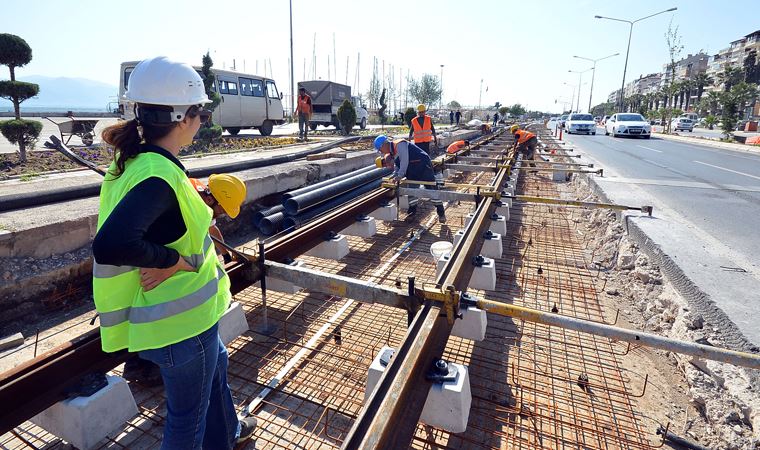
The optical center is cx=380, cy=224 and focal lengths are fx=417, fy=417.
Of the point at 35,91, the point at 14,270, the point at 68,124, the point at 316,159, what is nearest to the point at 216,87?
the point at 68,124

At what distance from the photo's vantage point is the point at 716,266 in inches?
146

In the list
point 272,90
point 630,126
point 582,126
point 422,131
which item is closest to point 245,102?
point 272,90

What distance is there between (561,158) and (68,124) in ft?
45.6

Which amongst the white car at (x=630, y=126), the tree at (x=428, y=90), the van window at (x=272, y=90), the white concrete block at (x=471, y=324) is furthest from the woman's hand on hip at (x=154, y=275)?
the tree at (x=428, y=90)

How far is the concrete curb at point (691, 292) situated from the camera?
8.62 ft

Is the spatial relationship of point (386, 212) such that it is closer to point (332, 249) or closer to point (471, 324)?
point (332, 249)

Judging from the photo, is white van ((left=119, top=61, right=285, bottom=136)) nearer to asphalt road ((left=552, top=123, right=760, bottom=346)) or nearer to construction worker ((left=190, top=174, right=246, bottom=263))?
asphalt road ((left=552, top=123, right=760, bottom=346))

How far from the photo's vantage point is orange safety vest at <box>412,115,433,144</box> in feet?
28.0

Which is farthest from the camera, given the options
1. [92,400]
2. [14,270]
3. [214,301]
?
[14,270]

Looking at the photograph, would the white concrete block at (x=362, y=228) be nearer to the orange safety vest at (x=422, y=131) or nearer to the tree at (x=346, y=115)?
the orange safety vest at (x=422, y=131)

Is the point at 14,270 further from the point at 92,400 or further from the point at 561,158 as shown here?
the point at 561,158

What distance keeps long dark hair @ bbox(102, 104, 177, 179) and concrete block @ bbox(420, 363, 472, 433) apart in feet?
5.48

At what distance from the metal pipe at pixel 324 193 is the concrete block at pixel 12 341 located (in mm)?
2775

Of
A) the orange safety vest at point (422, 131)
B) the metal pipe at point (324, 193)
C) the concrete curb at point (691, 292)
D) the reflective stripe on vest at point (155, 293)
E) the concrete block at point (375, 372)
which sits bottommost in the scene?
the concrete block at point (375, 372)
